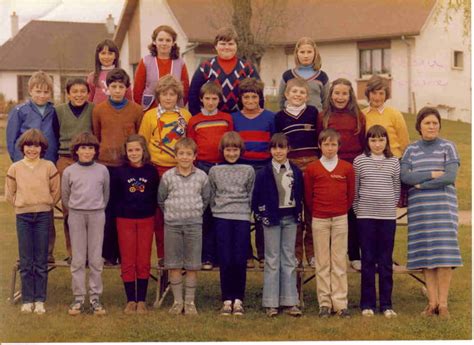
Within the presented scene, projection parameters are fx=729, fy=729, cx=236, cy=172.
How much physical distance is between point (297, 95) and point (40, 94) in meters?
2.27

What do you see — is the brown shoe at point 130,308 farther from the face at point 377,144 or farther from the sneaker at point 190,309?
the face at point 377,144

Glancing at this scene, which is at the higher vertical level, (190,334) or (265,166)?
(265,166)

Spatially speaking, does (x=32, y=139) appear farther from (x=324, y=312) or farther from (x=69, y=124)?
(x=324, y=312)

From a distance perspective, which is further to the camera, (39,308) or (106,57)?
(106,57)

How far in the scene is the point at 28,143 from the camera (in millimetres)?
6145

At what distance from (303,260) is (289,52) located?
18.1m

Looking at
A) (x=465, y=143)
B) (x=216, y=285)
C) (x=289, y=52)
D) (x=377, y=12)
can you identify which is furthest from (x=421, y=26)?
(x=216, y=285)

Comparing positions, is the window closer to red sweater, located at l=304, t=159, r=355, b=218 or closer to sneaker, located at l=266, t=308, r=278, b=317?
red sweater, located at l=304, t=159, r=355, b=218

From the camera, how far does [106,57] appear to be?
682 cm

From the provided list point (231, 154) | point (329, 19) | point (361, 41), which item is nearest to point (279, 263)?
point (231, 154)

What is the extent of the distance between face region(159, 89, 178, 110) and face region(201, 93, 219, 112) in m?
0.26

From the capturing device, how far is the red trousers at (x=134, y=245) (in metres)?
6.21

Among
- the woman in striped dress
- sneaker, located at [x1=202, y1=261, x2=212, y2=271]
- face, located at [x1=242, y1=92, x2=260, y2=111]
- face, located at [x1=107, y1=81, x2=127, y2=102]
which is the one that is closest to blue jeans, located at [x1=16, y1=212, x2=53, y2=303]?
face, located at [x1=107, y1=81, x2=127, y2=102]

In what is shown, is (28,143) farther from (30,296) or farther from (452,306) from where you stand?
(452,306)
